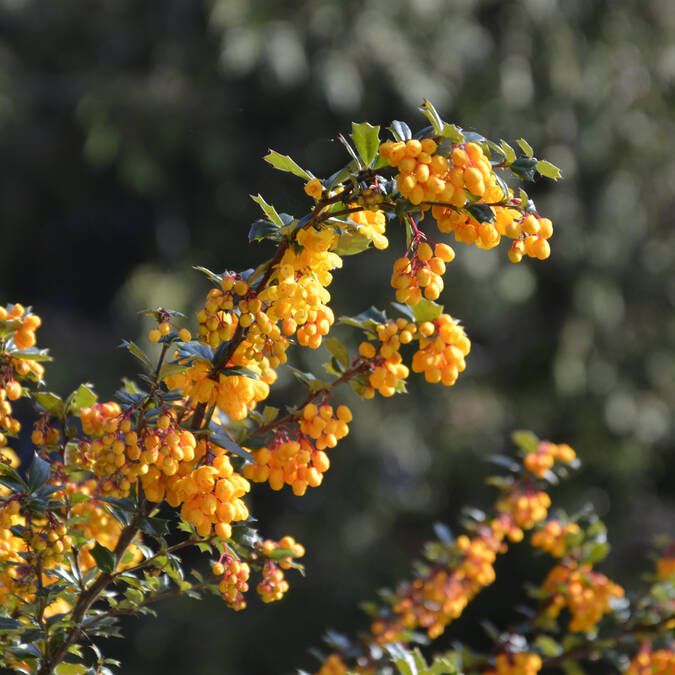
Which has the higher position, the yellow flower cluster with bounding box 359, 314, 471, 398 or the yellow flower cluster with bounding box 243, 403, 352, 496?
the yellow flower cluster with bounding box 359, 314, 471, 398

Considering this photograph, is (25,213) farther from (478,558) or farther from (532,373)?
(478,558)

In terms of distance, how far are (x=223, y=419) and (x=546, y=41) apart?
4838 mm

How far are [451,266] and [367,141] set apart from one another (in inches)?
168

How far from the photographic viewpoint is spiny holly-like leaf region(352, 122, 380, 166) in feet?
2.62

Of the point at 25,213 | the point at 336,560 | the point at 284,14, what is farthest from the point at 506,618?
the point at 25,213

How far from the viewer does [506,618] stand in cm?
531

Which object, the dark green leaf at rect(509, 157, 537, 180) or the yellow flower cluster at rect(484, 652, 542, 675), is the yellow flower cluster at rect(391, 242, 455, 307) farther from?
the yellow flower cluster at rect(484, 652, 542, 675)

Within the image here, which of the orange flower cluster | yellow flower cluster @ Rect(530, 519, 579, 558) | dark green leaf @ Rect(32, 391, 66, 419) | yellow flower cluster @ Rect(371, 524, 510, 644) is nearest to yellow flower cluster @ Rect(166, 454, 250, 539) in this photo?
dark green leaf @ Rect(32, 391, 66, 419)

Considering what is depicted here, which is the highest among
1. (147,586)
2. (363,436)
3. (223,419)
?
(363,436)

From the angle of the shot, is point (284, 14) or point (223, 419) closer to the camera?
point (223, 419)

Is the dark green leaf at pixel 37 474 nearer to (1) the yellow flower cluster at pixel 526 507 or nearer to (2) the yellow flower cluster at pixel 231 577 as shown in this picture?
(2) the yellow flower cluster at pixel 231 577

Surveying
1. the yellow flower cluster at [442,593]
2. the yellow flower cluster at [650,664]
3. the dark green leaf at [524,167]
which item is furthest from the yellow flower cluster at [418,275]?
the yellow flower cluster at [650,664]

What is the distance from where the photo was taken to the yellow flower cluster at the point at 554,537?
1.43 meters

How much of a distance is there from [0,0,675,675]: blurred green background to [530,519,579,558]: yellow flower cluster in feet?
11.3
